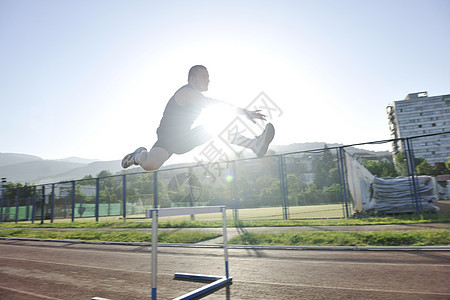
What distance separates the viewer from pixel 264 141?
12.2ft

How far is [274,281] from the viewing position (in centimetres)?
309

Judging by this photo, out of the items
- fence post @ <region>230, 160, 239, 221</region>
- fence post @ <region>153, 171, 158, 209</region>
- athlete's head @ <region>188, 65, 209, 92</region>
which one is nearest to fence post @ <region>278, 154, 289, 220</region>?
fence post @ <region>230, 160, 239, 221</region>

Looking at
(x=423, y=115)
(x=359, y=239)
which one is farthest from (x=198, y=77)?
(x=423, y=115)

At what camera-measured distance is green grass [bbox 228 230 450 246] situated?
495 cm

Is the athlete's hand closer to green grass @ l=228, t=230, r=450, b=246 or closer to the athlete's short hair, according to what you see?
the athlete's short hair

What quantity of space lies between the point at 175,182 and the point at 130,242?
9.34 m

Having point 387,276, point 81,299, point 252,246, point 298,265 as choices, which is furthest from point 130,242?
point 387,276

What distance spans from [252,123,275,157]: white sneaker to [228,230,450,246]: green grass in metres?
2.76

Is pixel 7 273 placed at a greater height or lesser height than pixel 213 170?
lesser

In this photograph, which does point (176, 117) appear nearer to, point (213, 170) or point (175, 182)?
point (213, 170)

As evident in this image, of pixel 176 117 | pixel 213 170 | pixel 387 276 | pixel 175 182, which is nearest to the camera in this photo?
pixel 387 276

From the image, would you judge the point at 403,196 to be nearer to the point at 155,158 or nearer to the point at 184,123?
the point at 184,123

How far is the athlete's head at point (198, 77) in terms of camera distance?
3.30 metres

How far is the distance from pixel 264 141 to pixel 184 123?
45.2 inches
